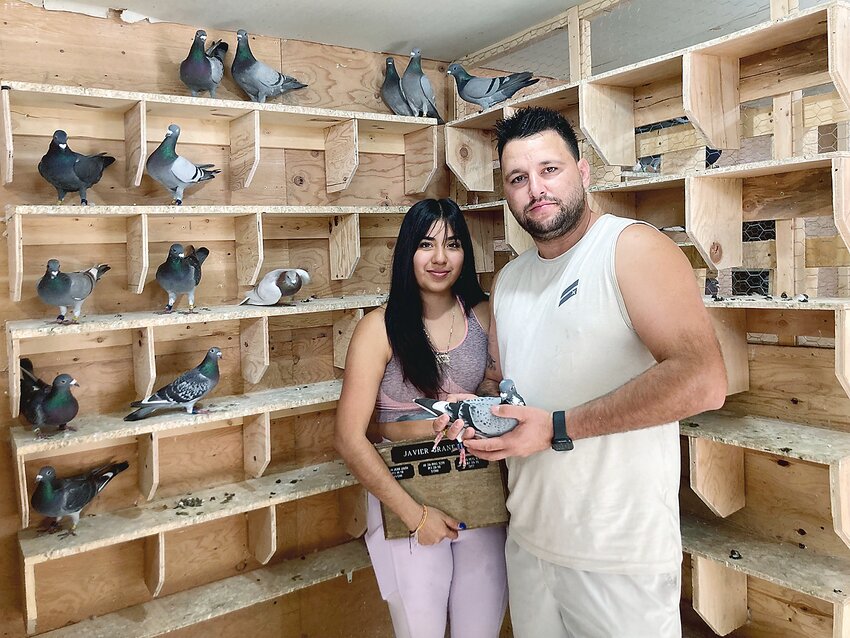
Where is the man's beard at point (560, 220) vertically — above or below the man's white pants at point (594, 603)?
above

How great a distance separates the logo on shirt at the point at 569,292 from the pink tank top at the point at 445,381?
1.28 ft

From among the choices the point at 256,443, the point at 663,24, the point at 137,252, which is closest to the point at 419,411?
the point at 256,443

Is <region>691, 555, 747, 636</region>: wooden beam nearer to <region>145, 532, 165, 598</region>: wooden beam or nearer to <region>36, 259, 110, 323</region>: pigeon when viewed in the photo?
<region>145, 532, 165, 598</region>: wooden beam

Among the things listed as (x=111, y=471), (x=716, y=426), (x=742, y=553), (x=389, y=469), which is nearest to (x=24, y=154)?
(x=111, y=471)

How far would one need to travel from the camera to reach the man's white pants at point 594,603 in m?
1.33

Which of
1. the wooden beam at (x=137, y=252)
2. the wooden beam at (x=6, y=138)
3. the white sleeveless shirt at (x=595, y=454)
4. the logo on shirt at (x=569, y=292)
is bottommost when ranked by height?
the white sleeveless shirt at (x=595, y=454)

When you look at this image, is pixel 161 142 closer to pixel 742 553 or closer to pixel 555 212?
pixel 555 212

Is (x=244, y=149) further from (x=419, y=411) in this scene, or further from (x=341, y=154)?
(x=419, y=411)

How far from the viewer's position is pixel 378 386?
1.69 metres

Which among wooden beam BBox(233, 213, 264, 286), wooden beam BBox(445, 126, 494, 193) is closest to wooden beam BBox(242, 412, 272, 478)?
wooden beam BBox(233, 213, 264, 286)

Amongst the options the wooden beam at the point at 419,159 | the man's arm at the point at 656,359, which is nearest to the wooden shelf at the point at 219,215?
the wooden beam at the point at 419,159

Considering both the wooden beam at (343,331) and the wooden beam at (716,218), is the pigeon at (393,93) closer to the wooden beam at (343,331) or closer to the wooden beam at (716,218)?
the wooden beam at (343,331)

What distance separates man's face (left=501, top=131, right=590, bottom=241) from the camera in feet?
4.59

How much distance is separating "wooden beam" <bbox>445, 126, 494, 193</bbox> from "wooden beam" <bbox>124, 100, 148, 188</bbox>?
1096mm
